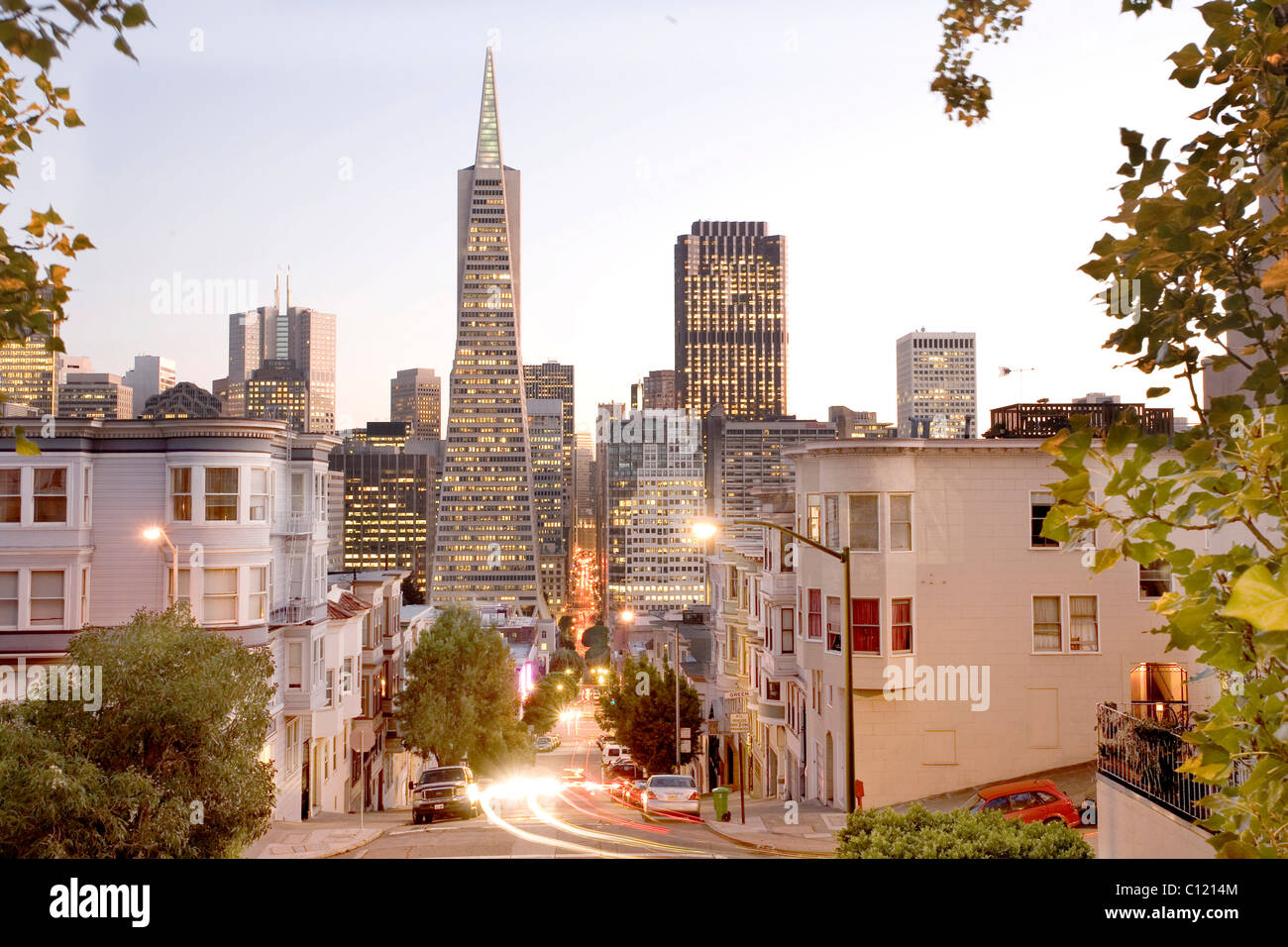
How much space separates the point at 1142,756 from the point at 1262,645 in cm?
961

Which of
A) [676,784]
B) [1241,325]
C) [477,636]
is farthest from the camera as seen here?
[477,636]

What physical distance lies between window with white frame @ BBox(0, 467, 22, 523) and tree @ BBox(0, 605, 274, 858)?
1445 centimetres

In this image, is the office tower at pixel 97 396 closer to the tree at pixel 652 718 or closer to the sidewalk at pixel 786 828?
the sidewalk at pixel 786 828

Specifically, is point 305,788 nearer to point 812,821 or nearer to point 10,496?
point 10,496

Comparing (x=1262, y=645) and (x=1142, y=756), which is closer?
(x=1262, y=645)

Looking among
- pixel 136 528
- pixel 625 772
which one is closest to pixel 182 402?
pixel 136 528

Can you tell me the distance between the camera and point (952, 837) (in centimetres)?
988

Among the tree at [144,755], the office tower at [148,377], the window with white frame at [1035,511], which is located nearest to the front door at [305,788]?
the office tower at [148,377]

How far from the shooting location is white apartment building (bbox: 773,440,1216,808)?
2822cm

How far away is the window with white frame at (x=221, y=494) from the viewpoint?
29969 mm

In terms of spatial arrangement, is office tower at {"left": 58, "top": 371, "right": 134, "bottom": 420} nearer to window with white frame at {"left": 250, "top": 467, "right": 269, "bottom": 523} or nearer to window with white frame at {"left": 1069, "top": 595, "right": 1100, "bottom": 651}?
window with white frame at {"left": 250, "top": 467, "right": 269, "bottom": 523}
